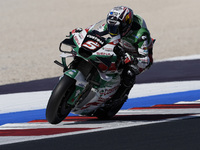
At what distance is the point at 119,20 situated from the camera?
699 centimetres

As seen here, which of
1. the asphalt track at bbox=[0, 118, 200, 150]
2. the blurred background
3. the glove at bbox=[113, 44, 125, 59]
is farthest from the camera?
the blurred background

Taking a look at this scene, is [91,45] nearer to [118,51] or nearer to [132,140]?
[118,51]

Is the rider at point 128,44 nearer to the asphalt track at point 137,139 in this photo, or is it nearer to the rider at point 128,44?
the rider at point 128,44

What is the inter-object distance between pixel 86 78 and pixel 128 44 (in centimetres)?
91

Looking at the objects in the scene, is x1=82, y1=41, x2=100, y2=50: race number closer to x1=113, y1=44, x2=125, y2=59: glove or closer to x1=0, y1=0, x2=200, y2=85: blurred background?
x1=113, y1=44, x2=125, y2=59: glove

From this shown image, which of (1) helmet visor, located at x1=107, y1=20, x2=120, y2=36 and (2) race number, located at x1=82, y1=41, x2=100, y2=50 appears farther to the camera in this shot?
(1) helmet visor, located at x1=107, y1=20, x2=120, y2=36

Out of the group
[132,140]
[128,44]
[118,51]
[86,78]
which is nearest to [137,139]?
[132,140]

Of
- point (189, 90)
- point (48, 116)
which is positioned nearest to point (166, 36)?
point (189, 90)

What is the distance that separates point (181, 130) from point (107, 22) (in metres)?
1.76

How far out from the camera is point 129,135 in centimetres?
582

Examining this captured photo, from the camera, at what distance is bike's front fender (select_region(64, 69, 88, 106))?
652 cm

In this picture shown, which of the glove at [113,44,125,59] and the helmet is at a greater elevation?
the helmet

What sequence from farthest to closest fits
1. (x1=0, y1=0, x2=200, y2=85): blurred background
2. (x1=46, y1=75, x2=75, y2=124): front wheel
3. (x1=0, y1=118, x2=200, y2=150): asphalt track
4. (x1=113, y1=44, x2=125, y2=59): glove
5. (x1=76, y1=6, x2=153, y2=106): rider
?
(x1=0, y1=0, x2=200, y2=85): blurred background
(x1=76, y1=6, x2=153, y2=106): rider
(x1=113, y1=44, x2=125, y2=59): glove
(x1=46, y1=75, x2=75, y2=124): front wheel
(x1=0, y1=118, x2=200, y2=150): asphalt track

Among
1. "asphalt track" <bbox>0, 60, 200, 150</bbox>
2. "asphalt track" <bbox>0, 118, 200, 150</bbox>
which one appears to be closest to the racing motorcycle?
"asphalt track" <bbox>0, 60, 200, 150</bbox>
